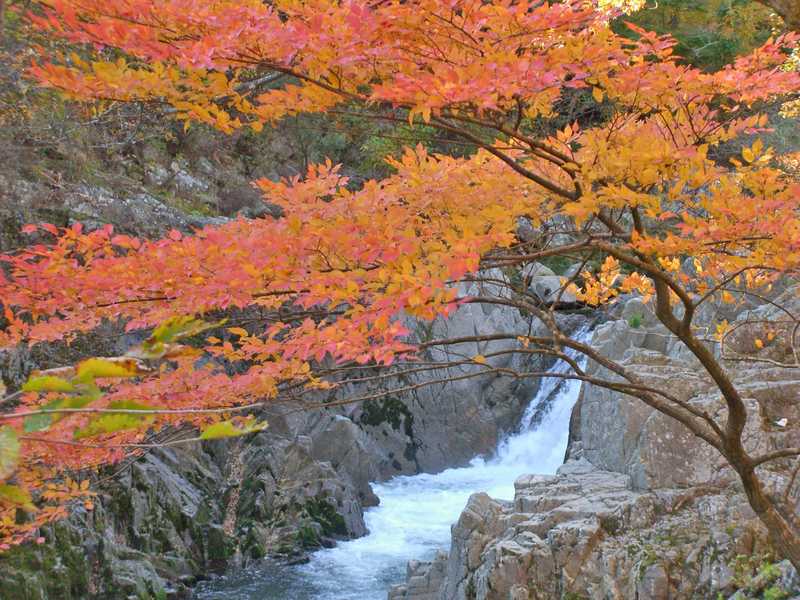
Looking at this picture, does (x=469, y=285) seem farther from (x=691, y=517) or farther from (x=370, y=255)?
(x=370, y=255)

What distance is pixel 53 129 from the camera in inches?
412

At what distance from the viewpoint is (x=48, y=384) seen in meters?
0.85

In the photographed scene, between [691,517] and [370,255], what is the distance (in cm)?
486

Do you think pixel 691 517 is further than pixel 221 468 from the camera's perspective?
No

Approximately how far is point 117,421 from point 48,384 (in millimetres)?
108

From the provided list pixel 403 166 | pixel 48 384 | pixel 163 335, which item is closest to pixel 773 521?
pixel 403 166

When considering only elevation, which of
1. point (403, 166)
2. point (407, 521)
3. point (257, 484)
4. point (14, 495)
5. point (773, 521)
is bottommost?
point (407, 521)

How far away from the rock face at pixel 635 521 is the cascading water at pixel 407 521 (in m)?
1.35

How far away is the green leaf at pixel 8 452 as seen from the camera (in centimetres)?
83

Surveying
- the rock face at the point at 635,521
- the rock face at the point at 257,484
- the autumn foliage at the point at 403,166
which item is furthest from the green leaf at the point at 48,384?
the rock face at the point at 635,521

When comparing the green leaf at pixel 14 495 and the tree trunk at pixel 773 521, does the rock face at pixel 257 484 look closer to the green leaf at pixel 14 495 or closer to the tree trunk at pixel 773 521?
the tree trunk at pixel 773 521

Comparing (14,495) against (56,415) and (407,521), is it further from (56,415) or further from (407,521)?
(407,521)

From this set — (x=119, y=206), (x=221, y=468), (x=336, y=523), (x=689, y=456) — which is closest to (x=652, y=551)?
(x=689, y=456)

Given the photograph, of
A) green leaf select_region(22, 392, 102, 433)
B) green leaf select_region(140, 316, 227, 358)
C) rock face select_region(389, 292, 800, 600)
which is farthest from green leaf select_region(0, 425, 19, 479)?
rock face select_region(389, 292, 800, 600)
